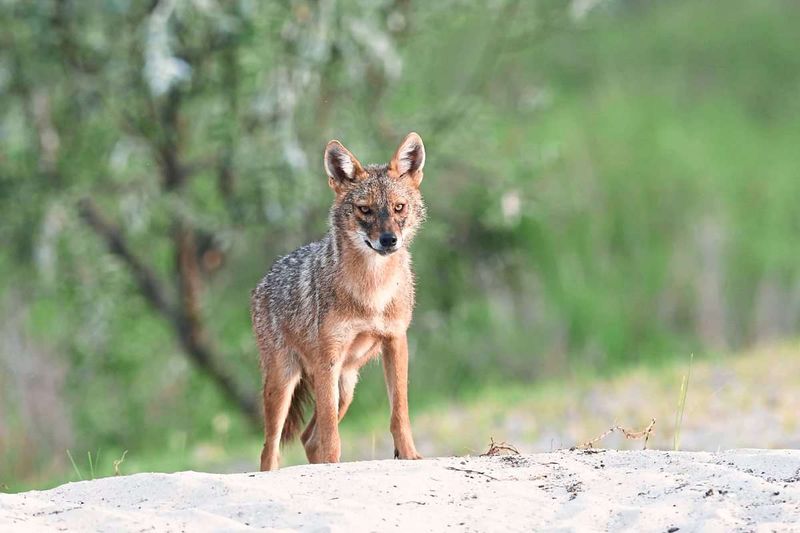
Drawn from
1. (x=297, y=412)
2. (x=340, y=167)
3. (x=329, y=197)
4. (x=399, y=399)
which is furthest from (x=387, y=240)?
(x=329, y=197)

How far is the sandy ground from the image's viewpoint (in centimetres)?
484

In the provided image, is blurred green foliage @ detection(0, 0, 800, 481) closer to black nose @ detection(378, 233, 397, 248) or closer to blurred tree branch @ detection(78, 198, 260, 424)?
blurred tree branch @ detection(78, 198, 260, 424)

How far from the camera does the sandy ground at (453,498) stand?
4.84 meters

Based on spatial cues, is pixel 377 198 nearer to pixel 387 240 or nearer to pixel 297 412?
pixel 387 240

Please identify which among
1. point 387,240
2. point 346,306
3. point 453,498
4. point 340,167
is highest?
point 340,167

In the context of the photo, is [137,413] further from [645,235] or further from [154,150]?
[645,235]

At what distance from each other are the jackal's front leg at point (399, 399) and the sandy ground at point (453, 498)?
70 centimetres

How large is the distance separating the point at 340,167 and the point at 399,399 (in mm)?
1188

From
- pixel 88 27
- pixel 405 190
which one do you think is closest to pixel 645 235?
pixel 88 27

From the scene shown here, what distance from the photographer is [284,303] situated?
22.7 ft

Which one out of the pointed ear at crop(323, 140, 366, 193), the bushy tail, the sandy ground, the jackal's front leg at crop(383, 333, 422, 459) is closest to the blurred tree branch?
the bushy tail

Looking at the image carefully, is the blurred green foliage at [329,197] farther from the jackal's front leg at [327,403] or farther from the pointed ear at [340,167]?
the jackal's front leg at [327,403]

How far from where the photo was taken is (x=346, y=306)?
21.1 ft

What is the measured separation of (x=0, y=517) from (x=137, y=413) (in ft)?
30.3
